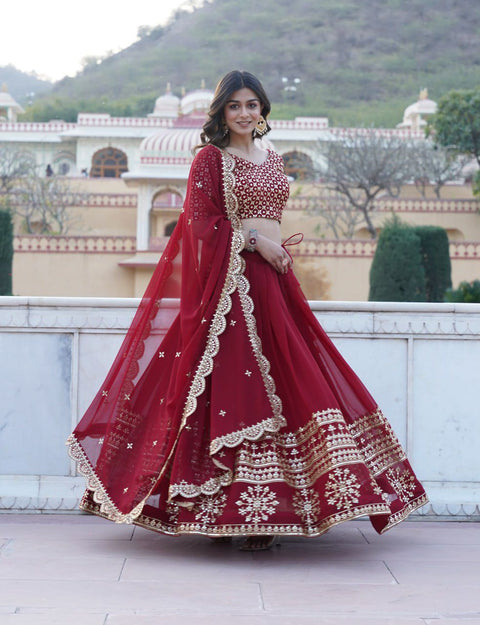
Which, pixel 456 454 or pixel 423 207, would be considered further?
pixel 423 207

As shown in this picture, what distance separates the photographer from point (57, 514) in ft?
11.6

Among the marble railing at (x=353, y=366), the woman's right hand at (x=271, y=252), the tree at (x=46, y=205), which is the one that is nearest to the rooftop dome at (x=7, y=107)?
the tree at (x=46, y=205)

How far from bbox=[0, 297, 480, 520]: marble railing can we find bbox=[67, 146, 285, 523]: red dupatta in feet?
1.56

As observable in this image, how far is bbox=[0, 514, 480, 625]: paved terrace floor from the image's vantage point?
2297 millimetres

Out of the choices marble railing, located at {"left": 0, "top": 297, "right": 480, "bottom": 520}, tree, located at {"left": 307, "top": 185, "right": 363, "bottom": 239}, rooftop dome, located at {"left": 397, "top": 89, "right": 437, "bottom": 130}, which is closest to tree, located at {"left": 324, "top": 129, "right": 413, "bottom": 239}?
tree, located at {"left": 307, "top": 185, "right": 363, "bottom": 239}

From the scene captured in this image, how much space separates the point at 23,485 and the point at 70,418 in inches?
11.0

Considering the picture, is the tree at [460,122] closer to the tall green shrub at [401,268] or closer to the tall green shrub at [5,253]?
the tall green shrub at [401,268]

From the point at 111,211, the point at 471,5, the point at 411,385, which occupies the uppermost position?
the point at 471,5

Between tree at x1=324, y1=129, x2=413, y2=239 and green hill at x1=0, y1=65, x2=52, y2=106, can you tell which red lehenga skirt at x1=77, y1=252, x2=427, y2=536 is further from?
green hill at x1=0, y1=65, x2=52, y2=106

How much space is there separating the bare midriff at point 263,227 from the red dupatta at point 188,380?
1.3 inches

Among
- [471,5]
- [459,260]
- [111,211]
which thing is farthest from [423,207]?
[471,5]

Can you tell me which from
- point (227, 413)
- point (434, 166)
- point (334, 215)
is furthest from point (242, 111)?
point (434, 166)

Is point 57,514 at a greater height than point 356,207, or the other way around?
point 356,207

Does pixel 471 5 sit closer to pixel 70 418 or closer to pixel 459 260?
pixel 459 260
